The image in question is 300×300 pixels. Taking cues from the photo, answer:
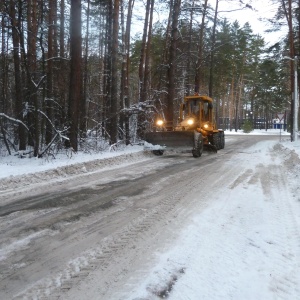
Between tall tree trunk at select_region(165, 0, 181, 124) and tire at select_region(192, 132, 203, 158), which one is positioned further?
tall tree trunk at select_region(165, 0, 181, 124)

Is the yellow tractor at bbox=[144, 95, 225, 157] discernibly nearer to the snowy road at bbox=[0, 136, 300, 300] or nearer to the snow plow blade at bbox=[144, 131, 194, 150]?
the snow plow blade at bbox=[144, 131, 194, 150]

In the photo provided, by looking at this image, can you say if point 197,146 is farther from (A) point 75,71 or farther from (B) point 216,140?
(A) point 75,71

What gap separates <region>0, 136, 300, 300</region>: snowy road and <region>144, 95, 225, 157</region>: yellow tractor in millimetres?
6253

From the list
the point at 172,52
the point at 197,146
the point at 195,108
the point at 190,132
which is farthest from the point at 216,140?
the point at 172,52

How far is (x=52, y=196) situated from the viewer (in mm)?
6449

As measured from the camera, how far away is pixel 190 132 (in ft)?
44.4

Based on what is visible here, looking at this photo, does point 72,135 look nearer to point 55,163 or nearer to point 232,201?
point 55,163

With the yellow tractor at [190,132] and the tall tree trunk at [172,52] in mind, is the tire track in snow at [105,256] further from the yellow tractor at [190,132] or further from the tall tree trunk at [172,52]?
the tall tree trunk at [172,52]

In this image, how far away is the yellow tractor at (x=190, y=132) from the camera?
541 inches

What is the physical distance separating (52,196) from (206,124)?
1078 centimetres

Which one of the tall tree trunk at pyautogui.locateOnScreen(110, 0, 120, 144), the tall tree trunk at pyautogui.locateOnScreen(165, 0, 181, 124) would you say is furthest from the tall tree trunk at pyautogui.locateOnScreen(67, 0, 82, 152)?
the tall tree trunk at pyautogui.locateOnScreen(165, 0, 181, 124)

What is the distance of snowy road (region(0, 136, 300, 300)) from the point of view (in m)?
3.02

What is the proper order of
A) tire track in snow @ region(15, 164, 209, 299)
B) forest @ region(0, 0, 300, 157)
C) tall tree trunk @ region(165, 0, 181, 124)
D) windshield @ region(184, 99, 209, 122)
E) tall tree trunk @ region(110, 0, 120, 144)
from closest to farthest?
1. tire track in snow @ region(15, 164, 209, 299)
2. forest @ region(0, 0, 300, 157)
3. tall tree trunk @ region(110, 0, 120, 144)
4. windshield @ region(184, 99, 209, 122)
5. tall tree trunk @ region(165, 0, 181, 124)

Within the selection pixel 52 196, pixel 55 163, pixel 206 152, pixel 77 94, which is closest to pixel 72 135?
pixel 77 94
